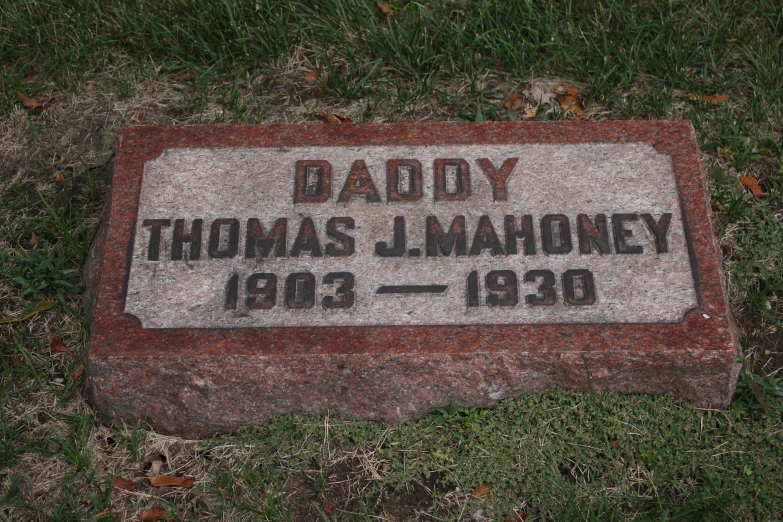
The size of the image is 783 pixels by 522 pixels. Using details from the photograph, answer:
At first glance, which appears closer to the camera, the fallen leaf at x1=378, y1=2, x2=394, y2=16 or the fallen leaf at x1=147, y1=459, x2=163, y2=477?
the fallen leaf at x1=147, y1=459, x2=163, y2=477

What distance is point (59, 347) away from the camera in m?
3.36

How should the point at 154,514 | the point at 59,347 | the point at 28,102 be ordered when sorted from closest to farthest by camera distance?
1. the point at 154,514
2. the point at 59,347
3. the point at 28,102

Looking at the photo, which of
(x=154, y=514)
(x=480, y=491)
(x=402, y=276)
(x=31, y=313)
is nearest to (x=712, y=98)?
(x=402, y=276)

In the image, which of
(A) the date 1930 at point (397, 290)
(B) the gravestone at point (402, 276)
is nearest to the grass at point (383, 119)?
(B) the gravestone at point (402, 276)

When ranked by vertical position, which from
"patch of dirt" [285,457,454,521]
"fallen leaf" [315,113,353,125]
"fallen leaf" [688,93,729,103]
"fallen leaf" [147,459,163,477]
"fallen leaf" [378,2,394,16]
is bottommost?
"patch of dirt" [285,457,454,521]

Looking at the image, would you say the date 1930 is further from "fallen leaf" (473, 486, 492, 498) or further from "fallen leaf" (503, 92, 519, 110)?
"fallen leaf" (503, 92, 519, 110)

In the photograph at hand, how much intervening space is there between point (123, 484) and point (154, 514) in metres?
0.16

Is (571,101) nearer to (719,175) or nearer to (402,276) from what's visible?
(719,175)

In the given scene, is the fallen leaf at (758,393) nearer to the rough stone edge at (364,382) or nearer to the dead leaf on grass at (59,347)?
the rough stone edge at (364,382)

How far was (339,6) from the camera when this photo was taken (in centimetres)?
423

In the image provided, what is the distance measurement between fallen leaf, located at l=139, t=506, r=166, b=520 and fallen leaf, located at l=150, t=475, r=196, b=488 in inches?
3.3

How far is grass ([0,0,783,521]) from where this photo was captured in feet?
9.59

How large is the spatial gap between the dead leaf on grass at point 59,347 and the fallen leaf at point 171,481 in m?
0.67

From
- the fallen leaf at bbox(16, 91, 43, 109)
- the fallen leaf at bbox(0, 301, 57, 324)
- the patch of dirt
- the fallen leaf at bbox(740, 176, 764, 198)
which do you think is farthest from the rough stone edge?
the fallen leaf at bbox(16, 91, 43, 109)
